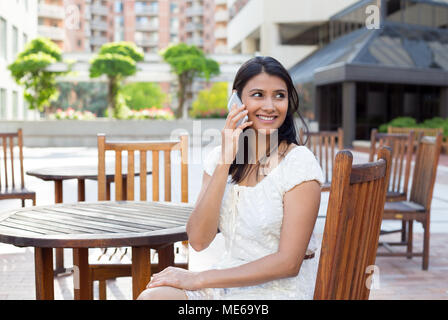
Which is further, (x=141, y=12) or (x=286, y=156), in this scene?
(x=141, y=12)

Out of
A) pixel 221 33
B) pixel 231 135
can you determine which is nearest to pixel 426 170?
pixel 231 135

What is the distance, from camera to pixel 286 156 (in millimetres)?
1704

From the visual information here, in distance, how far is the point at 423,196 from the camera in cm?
408

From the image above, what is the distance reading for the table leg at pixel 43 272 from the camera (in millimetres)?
2330

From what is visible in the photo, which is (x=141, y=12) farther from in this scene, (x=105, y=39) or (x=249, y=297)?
(x=249, y=297)

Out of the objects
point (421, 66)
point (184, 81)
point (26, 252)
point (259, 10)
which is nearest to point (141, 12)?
point (259, 10)

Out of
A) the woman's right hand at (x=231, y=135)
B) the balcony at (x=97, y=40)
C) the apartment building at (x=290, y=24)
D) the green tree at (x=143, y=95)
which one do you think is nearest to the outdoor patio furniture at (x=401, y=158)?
the woman's right hand at (x=231, y=135)

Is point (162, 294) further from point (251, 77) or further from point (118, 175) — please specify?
point (118, 175)

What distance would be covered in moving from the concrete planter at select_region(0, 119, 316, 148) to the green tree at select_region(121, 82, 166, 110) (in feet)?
127

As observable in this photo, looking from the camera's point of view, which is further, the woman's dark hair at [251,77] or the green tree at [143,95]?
the green tree at [143,95]

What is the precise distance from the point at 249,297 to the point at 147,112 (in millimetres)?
20986

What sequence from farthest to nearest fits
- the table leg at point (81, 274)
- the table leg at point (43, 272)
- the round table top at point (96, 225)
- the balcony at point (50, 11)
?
the balcony at point (50, 11)
the table leg at point (81, 274)
the table leg at point (43, 272)
the round table top at point (96, 225)

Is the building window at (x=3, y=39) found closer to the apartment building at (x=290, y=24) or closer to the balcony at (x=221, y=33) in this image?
the apartment building at (x=290, y=24)

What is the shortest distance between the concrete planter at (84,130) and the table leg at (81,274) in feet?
57.9
